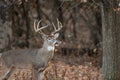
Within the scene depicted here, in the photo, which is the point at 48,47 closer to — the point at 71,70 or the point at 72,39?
the point at 71,70

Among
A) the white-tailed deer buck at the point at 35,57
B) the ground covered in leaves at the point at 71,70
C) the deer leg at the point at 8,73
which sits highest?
the white-tailed deer buck at the point at 35,57

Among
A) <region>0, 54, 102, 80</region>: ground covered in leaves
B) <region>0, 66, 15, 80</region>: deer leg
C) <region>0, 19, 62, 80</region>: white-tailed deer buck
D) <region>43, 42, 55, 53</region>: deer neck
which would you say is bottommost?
<region>0, 54, 102, 80</region>: ground covered in leaves

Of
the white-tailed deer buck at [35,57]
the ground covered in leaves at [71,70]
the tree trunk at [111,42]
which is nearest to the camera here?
the tree trunk at [111,42]

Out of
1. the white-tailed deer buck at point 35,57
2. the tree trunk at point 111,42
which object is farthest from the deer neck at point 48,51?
the tree trunk at point 111,42

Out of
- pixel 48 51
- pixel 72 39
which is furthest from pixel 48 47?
pixel 72 39

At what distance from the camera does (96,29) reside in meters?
25.5

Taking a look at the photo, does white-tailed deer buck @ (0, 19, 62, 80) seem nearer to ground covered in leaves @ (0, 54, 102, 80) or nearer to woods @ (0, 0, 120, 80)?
ground covered in leaves @ (0, 54, 102, 80)

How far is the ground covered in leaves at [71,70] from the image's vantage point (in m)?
15.1

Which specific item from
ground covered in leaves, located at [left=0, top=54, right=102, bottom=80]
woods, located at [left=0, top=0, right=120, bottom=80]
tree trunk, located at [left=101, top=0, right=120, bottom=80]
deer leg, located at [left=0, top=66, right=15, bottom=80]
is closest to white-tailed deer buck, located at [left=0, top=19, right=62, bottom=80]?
deer leg, located at [left=0, top=66, right=15, bottom=80]

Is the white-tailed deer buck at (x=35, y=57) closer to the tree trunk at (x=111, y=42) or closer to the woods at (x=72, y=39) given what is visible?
the woods at (x=72, y=39)

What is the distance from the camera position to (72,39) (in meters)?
27.0

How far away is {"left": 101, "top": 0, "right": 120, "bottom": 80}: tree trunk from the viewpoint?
13516 mm

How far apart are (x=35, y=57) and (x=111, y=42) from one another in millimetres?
2013

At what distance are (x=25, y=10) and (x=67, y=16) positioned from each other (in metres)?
6.48
